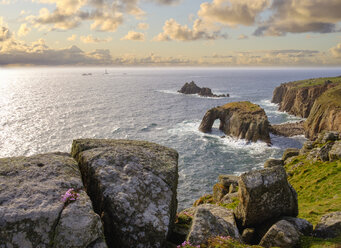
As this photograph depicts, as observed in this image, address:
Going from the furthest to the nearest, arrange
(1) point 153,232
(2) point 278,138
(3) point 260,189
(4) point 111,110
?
1. (4) point 111,110
2. (2) point 278,138
3. (3) point 260,189
4. (1) point 153,232

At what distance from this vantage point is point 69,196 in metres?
7.76

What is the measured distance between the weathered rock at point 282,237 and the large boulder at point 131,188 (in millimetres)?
4833

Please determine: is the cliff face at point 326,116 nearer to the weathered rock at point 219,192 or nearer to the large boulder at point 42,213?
the weathered rock at point 219,192

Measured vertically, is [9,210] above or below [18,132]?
above

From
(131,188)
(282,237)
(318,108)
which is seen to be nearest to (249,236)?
(282,237)

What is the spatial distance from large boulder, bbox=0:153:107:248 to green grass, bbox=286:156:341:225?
16.7 metres

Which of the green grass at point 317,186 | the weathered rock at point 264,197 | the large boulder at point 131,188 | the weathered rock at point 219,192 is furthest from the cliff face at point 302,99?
the large boulder at point 131,188

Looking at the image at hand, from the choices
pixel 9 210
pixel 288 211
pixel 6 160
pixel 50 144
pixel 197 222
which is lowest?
pixel 50 144

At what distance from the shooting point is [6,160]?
9289 mm

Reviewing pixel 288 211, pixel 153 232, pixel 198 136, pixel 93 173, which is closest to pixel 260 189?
pixel 288 211

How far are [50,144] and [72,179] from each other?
8422 centimetres

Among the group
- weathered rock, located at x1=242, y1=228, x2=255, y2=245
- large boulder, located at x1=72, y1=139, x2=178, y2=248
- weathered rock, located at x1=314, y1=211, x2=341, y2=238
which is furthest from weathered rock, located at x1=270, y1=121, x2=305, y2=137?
large boulder, located at x1=72, y1=139, x2=178, y2=248

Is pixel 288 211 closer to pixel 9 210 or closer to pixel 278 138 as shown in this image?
pixel 9 210

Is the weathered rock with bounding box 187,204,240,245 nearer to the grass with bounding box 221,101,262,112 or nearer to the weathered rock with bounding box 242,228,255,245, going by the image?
the weathered rock with bounding box 242,228,255,245
